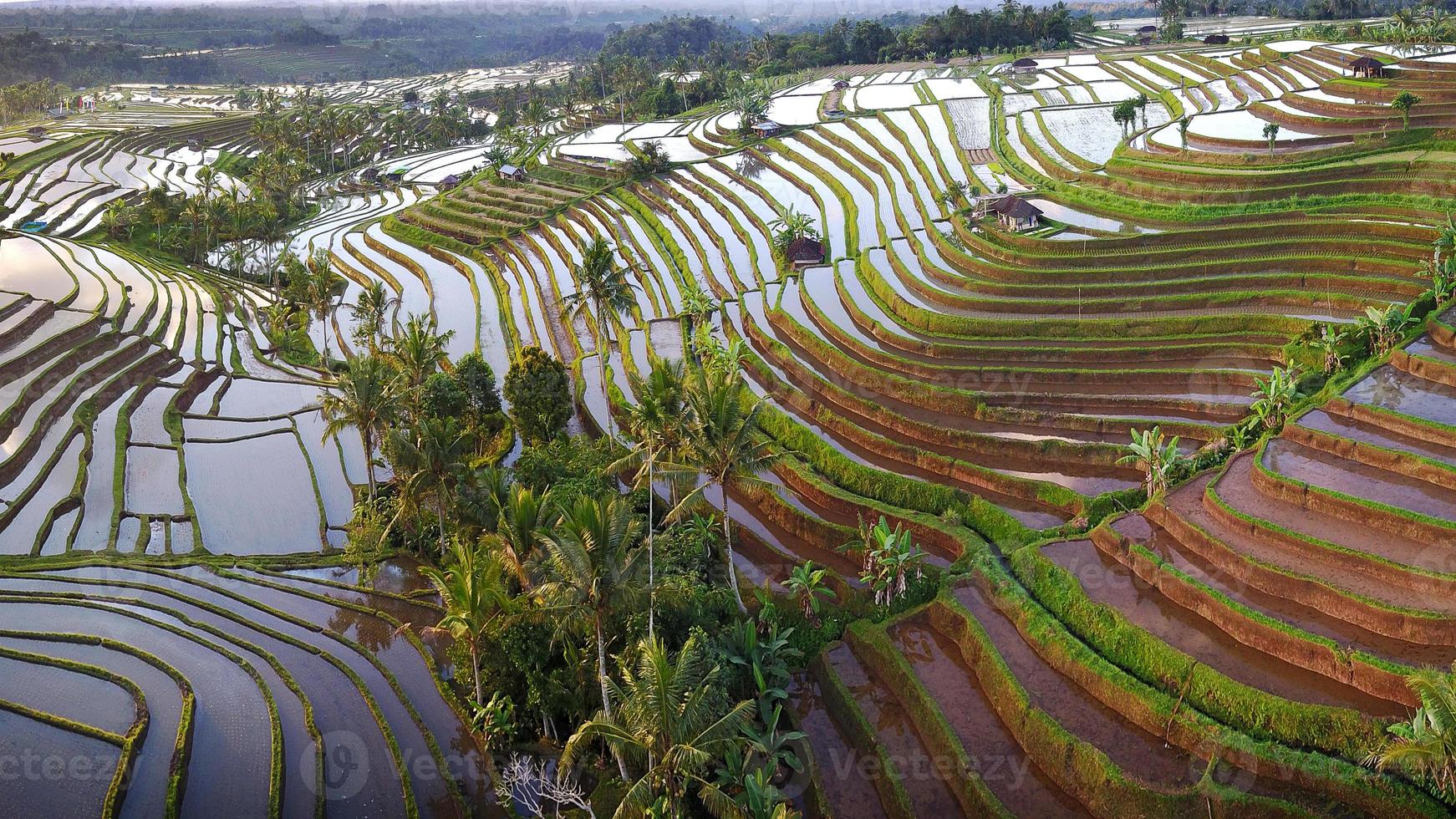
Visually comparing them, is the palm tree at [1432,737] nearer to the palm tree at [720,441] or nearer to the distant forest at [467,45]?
the palm tree at [720,441]

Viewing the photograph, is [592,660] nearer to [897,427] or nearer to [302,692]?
[302,692]

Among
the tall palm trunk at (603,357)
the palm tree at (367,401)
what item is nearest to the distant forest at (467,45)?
the tall palm trunk at (603,357)

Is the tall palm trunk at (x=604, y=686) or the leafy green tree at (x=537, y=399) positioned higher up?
the leafy green tree at (x=537, y=399)

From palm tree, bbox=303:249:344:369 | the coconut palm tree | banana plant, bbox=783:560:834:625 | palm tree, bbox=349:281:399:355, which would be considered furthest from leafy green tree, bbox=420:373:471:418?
the coconut palm tree

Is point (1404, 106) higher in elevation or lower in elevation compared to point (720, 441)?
higher

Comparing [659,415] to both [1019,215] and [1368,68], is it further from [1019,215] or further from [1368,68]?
[1368,68]

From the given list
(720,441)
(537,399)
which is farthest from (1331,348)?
(537,399)

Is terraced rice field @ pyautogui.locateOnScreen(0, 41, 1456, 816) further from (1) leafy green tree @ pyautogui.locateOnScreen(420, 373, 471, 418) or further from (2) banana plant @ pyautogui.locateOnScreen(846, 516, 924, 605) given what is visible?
(1) leafy green tree @ pyautogui.locateOnScreen(420, 373, 471, 418)
